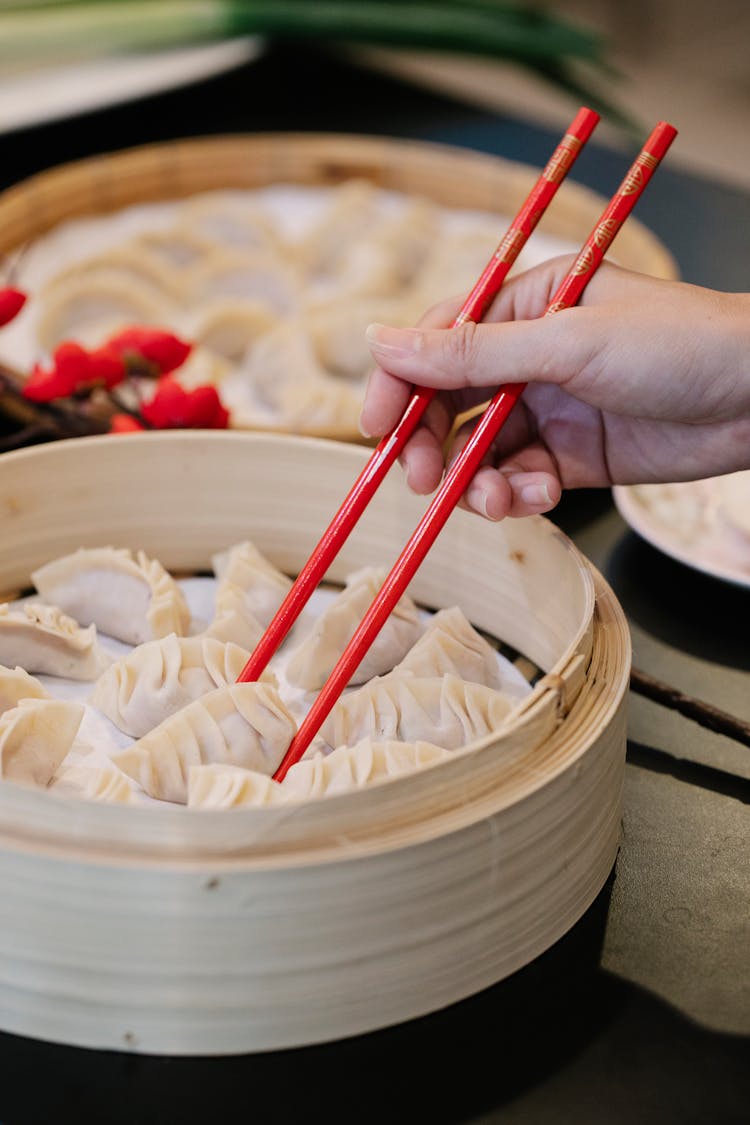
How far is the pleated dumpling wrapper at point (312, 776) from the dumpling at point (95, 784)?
0.07 m

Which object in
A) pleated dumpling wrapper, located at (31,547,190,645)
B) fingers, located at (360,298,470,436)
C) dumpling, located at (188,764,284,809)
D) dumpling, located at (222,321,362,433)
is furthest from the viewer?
dumpling, located at (222,321,362,433)

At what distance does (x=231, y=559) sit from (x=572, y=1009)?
706mm

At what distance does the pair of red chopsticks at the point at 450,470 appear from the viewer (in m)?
1.30

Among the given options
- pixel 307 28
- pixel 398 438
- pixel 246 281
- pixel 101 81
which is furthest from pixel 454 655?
pixel 101 81

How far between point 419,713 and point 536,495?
0.88ft

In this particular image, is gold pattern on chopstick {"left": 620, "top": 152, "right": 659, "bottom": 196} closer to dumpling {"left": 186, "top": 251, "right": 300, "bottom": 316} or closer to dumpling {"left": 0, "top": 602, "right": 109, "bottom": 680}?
dumpling {"left": 0, "top": 602, "right": 109, "bottom": 680}

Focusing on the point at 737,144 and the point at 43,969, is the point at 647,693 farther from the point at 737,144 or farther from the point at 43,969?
the point at 737,144

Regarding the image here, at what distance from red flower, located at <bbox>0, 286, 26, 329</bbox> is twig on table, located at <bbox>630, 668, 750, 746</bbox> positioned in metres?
1.00

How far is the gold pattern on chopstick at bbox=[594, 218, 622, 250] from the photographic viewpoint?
138 cm

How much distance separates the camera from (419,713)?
1.36 meters

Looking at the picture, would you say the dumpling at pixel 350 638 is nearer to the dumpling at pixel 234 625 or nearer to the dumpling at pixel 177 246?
the dumpling at pixel 234 625

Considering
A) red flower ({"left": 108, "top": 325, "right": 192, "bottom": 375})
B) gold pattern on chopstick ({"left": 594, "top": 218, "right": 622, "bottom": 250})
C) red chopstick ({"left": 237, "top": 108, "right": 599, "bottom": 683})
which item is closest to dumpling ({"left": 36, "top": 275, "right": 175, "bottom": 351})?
red flower ({"left": 108, "top": 325, "right": 192, "bottom": 375})

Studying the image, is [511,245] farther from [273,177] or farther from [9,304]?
[273,177]

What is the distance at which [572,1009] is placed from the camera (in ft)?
3.81
